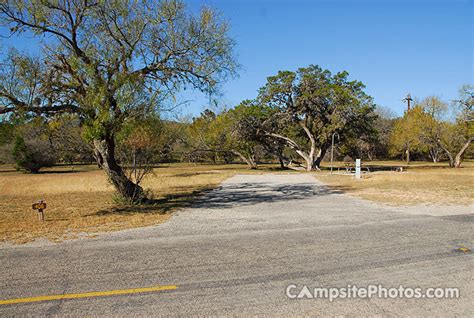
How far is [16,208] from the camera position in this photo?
13406 millimetres

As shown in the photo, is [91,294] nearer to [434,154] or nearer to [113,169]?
[113,169]

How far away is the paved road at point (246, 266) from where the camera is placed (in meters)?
4.24

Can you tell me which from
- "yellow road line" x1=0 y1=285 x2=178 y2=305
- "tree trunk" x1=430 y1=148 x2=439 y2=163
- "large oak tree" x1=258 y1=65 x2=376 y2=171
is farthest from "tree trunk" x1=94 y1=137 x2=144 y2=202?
"tree trunk" x1=430 y1=148 x2=439 y2=163

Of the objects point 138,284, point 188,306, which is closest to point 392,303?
point 188,306

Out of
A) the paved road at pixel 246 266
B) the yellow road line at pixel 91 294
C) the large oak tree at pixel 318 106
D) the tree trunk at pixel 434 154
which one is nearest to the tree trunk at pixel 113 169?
the paved road at pixel 246 266

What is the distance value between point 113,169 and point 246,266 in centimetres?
916

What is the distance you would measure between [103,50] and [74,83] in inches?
63.7

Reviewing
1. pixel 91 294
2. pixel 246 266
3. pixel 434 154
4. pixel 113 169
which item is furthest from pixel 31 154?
pixel 434 154

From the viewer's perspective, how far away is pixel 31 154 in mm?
42219

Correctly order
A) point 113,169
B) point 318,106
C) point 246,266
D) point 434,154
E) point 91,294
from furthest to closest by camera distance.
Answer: point 434,154 → point 318,106 → point 113,169 → point 246,266 → point 91,294

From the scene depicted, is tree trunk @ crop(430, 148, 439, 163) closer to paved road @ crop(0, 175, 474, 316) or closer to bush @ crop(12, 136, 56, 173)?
paved road @ crop(0, 175, 474, 316)

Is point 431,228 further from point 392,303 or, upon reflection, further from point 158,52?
point 158,52

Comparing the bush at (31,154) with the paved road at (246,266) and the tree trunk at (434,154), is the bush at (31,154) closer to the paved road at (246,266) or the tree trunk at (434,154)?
the paved road at (246,266)

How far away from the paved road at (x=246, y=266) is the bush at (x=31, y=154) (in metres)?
40.5
